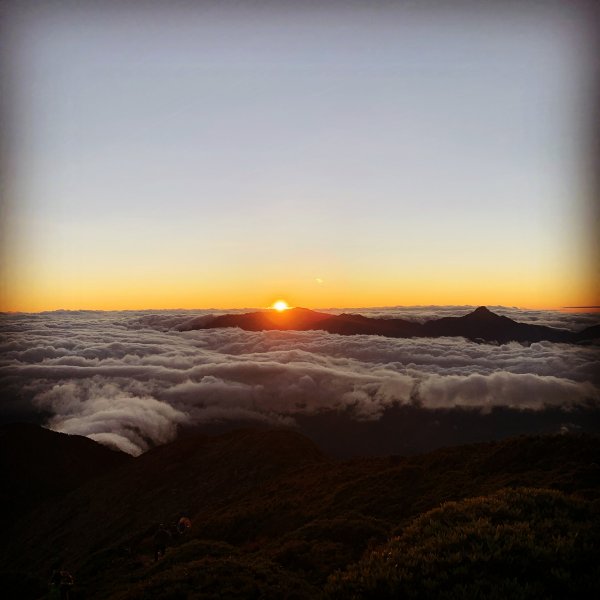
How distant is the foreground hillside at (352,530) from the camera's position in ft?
42.7

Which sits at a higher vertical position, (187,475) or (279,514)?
(279,514)

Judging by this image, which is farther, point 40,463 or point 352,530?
point 40,463

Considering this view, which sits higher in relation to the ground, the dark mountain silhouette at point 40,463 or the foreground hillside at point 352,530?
the foreground hillside at point 352,530

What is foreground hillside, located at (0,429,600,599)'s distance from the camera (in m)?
13.0

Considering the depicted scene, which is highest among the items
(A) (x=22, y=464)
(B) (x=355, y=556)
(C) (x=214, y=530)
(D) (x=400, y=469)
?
(B) (x=355, y=556)

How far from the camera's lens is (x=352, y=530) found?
24.6 metres

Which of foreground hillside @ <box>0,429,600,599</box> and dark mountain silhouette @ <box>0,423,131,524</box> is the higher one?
foreground hillside @ <box>0,429,600,599</box>

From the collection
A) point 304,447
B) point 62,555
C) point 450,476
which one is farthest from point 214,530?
point 62,555

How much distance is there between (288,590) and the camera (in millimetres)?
16172

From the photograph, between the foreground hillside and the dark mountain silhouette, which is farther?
the dark mountain silhouette

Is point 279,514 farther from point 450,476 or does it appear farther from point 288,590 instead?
point 288,590

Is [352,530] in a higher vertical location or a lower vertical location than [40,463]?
higher

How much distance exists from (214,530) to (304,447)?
43.8m

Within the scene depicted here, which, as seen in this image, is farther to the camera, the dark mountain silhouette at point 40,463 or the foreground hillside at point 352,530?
the dark mountain silhouette at point 40,463
